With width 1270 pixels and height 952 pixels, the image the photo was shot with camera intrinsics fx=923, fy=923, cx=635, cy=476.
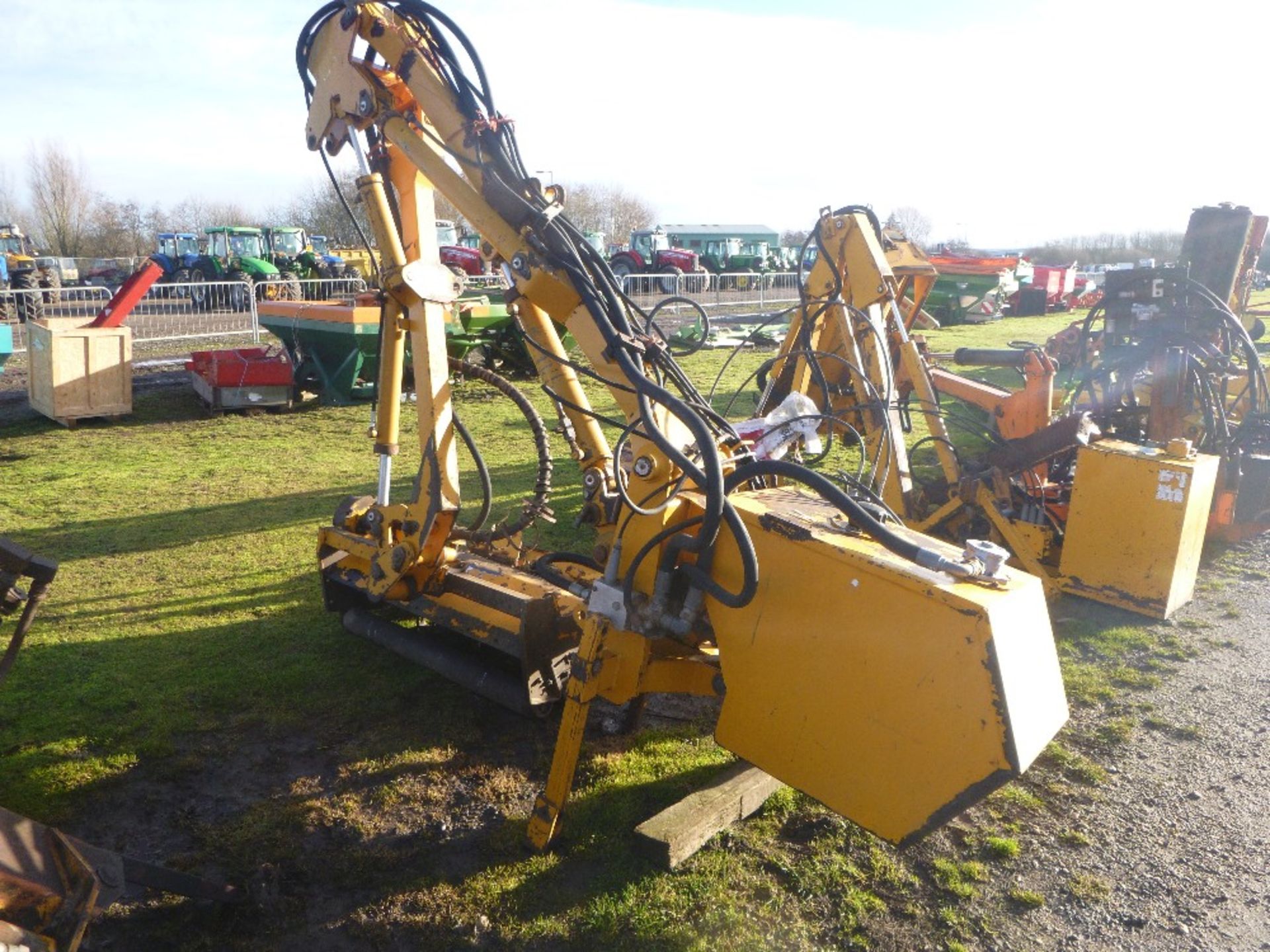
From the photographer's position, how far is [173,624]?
518 centimetres

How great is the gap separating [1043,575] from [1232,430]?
2.78m

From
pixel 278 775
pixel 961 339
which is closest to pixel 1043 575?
pixel 278 775

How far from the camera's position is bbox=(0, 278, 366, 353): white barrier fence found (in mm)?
16531

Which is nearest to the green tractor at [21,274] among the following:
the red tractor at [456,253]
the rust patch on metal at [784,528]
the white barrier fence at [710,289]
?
the red tractor at [456,253]

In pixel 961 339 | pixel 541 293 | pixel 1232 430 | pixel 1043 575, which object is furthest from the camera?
pixel 961 339

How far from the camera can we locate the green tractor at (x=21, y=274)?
19656mm

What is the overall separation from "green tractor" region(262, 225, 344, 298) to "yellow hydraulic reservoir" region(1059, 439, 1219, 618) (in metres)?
20.3

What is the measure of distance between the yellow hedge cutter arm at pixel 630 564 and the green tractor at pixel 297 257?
19.6m

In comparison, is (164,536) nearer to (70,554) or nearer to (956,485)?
(70,554)

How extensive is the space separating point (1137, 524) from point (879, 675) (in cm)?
361

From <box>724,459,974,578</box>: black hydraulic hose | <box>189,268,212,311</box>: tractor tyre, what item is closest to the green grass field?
<box>724,459,974,578</box>: black hydraulic hose

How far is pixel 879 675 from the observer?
2643 mm

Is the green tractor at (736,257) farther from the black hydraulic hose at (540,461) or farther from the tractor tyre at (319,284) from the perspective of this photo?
the black hydraulic hose at (540,461)

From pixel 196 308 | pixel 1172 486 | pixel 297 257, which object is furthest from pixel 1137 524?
pixel 297 257
